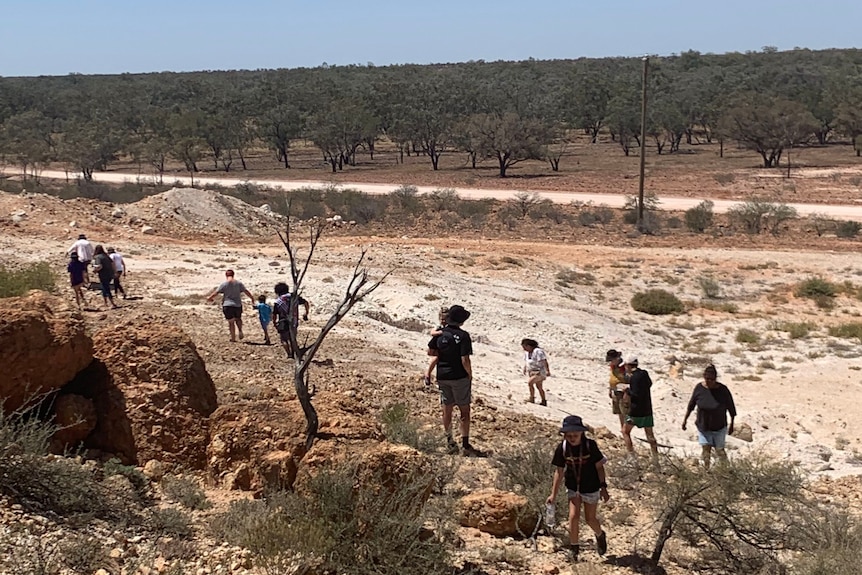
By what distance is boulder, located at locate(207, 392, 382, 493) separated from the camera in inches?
269

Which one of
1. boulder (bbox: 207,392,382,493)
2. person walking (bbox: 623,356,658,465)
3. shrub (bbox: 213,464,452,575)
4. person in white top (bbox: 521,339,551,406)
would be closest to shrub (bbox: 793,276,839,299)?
person in white top (bbox: 521,339,551,406)

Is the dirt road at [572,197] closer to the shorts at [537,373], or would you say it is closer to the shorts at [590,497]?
the shorts at [537,373]

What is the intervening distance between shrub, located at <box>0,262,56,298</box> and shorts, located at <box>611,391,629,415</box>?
26.9 ft

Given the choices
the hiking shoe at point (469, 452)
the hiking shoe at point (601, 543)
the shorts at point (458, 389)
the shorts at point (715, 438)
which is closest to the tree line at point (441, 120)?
the shorts at point (715, 438)

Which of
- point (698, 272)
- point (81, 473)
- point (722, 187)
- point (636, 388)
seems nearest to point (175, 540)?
point (81, 473)

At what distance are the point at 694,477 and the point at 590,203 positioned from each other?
31.5m

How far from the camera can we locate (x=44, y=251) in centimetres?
2067

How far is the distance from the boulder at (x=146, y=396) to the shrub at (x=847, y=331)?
1538 centimetres

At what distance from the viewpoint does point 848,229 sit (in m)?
30.1

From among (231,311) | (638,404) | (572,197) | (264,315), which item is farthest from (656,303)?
(572,197)

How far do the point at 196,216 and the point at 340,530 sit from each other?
78.0 ft

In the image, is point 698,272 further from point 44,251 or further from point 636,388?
point 44,251

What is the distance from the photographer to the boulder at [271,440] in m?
6.82

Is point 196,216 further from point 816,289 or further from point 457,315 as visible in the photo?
point 457,315
